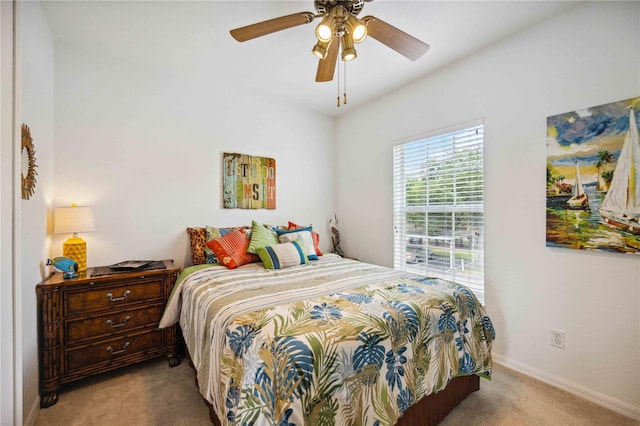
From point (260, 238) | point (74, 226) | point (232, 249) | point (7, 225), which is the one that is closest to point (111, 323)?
point (74, 226)

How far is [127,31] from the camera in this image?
2107 mm

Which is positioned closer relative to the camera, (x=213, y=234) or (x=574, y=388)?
(x=574, y=388)

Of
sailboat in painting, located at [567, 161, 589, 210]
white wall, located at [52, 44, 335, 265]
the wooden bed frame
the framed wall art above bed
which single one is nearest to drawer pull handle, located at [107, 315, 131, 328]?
white wall, located at [52, 44, 335, 265]

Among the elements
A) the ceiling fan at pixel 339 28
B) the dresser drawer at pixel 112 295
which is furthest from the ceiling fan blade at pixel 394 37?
the dresser drawer at pixel 112 295

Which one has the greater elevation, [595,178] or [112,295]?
[595,178]

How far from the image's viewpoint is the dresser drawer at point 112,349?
1.89 meters

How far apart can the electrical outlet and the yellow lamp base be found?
365cm

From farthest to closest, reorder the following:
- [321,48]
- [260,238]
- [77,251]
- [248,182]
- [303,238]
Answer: [248,182] → [303,238] → [260,238] → [77,251] → [321,48]

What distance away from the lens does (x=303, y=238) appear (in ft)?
9.43

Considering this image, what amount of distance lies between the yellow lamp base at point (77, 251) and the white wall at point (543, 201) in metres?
3.31

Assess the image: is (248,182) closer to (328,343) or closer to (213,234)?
(213,234)

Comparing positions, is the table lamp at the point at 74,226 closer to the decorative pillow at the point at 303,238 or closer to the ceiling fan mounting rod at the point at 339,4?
the decorative pillow at the point at 303,238

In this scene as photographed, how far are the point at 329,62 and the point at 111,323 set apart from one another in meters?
2.52

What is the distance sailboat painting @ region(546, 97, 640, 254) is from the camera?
1664 mm
